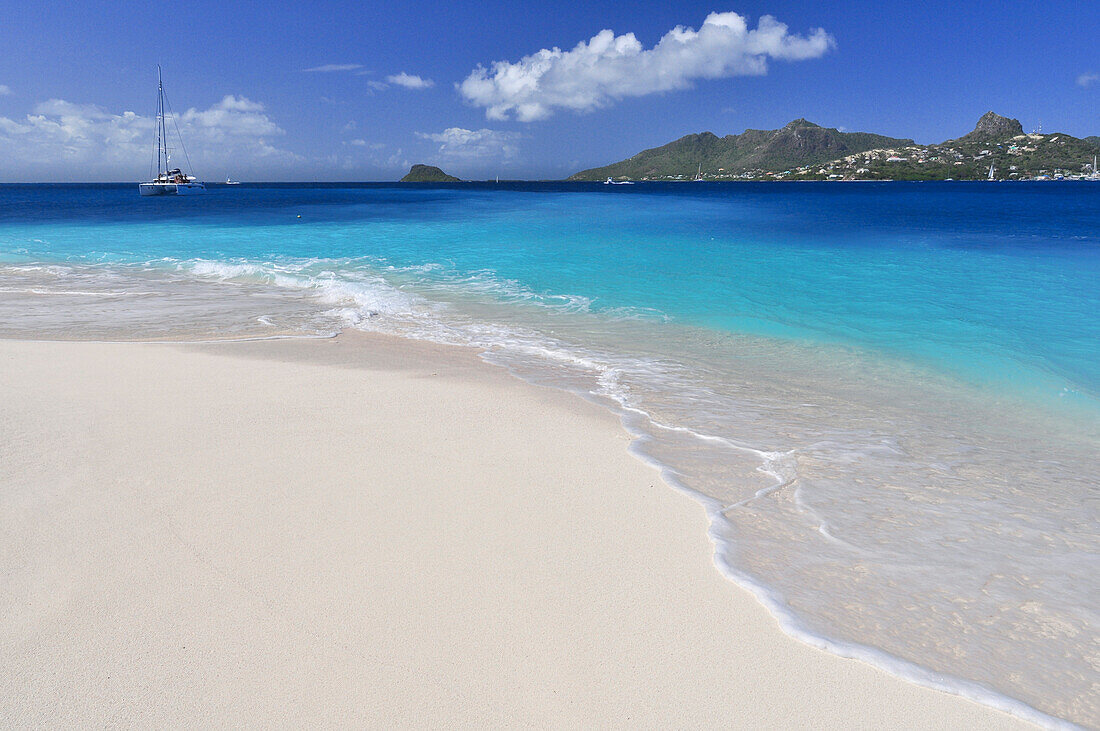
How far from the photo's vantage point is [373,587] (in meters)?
3.65

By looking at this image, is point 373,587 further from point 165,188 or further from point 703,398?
point 165,188

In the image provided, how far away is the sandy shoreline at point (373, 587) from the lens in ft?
9.48

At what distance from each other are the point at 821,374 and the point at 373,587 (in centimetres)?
757

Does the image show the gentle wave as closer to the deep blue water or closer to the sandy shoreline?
the sandy shoreline

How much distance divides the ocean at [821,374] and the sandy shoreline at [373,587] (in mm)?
460

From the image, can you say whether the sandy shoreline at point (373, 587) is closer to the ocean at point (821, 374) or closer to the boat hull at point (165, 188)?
the ocean at point (821, 374)

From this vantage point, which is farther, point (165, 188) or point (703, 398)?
point (165, 188)

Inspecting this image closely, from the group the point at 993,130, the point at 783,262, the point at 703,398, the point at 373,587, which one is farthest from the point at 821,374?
the point at 993,130

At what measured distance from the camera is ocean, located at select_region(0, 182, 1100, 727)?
374cm

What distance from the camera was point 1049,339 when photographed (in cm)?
1162

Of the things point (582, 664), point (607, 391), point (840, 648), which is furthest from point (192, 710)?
point (607, 391)

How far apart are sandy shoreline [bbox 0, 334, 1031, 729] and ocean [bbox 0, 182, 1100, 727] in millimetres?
460

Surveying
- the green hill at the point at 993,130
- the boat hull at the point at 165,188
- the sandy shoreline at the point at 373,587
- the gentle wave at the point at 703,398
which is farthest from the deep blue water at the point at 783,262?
the green hill at the point at 993,130

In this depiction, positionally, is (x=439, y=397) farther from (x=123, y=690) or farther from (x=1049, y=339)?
(x=1049, y=339)
